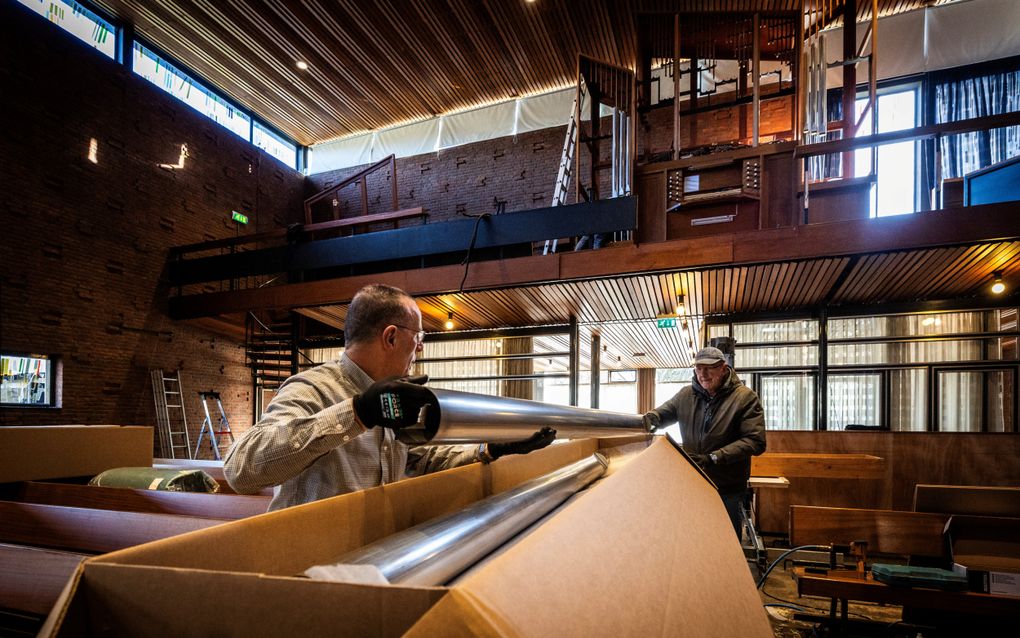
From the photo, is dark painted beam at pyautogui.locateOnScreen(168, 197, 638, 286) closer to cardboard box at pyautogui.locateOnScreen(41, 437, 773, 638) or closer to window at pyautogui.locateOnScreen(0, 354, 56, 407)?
window at pyautogui.locateOnScreen(0, 354, 56, 407)

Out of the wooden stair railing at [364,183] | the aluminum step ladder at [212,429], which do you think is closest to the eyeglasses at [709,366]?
the wooden stair railing at [364,183]

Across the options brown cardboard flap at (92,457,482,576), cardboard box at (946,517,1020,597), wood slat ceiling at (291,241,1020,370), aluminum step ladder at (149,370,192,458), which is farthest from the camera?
aluminum step ladder at (149,370,192,458)

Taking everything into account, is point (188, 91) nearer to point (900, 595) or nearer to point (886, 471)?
point (900, 595)

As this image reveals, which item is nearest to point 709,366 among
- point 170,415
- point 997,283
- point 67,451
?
point 67,451

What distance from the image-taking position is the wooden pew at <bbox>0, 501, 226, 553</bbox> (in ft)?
4.49

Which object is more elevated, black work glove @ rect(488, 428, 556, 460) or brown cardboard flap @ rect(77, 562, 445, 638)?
brown cardboard flap @ rect(77, 562, 445, 638)

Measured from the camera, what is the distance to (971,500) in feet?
8.88

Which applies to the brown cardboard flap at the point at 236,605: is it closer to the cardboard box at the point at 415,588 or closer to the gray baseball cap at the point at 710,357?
the cardboard box at the point at 415,588

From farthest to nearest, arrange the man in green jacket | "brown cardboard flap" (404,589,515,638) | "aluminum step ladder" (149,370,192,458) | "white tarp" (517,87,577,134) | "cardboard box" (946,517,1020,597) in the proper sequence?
"white tarp" (517,87,577,134), "aluminum step ladder" (149,370,192,458), the man in green jacket, "cardboard box" (946,517,1020,597), "brown cardboard flap" (404,589,515,638)

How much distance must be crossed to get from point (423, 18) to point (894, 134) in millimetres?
6857

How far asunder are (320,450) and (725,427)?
260 cm

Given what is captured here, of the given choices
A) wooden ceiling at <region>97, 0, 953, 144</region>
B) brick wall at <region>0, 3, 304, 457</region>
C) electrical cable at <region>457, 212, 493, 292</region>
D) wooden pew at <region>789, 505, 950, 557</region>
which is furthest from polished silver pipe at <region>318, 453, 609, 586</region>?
brick wall at <region>0, 3, 304, 457</region>

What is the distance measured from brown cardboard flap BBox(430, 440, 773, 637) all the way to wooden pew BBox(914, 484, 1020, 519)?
2.68 metres

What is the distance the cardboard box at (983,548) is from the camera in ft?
7.27
